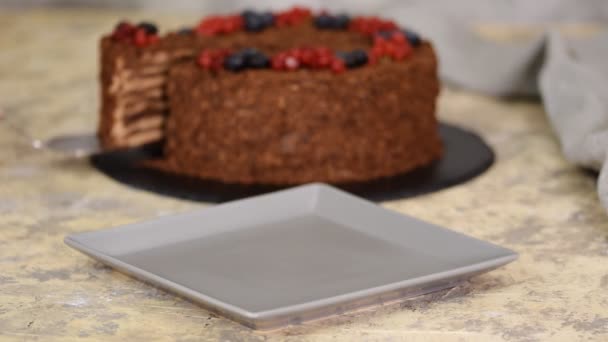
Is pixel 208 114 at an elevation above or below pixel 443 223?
above

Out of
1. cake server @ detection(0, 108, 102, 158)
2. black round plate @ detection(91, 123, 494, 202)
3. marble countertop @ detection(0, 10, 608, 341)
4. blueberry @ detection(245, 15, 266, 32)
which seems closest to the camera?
marble countertop @ detection(0, 10, 608, 341)

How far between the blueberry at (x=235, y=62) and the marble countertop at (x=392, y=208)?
32 centimetres

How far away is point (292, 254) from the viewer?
1942mm

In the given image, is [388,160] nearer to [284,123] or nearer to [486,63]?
[284,123]

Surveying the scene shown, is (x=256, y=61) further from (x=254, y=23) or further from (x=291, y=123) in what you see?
(x=254, y=23)

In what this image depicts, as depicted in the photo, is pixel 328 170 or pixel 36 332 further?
pixel 328 170

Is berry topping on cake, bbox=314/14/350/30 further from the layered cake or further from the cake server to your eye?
the cake server

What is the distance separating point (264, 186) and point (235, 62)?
0.28 meters

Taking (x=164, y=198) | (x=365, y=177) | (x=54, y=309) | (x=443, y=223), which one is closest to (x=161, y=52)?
(x=164, y=198)

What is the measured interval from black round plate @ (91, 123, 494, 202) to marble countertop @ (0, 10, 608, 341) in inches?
1.2

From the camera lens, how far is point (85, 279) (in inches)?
74.8

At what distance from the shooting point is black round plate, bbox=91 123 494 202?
2390mm

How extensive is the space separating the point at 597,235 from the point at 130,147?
115cm

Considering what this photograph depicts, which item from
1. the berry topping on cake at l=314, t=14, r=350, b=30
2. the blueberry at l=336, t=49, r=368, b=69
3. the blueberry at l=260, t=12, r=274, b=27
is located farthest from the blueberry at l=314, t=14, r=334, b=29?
→ the blueberry at l=336, t=49, r=368, b=69
